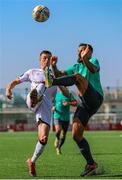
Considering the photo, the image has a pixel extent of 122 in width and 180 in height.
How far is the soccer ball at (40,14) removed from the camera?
12.4 meters

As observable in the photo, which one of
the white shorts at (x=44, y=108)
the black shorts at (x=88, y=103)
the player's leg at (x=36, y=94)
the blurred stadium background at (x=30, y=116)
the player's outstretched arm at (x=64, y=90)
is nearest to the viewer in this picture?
the black shorts at (x=88, y=103)

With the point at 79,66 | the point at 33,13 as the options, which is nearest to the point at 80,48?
the point at 79,66

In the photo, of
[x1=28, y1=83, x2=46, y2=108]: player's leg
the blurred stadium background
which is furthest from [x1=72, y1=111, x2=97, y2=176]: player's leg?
the blurred stadium background

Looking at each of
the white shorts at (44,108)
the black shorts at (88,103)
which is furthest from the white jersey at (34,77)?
the black shorts at (88,103)

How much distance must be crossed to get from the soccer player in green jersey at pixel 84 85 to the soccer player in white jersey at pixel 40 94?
385 mm

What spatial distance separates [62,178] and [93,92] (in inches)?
60.6

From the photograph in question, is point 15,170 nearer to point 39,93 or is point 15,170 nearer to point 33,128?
point 39,93

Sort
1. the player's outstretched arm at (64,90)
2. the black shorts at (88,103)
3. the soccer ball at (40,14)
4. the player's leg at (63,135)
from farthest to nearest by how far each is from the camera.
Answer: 1. the player's leg at (63,135)
2. the soccer ball at (40,14)
3. the player's outstretched arm at (64,90)
4. the black shorts at (88,103)

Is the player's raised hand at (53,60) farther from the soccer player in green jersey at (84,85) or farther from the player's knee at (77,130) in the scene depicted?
the player's knee at (77,130)

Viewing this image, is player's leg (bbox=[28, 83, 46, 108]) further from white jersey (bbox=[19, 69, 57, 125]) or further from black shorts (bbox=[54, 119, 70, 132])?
black shorts (bbox=[54, 119, 70, 132])

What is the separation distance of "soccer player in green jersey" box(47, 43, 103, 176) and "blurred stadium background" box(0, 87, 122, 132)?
3992 centimetres

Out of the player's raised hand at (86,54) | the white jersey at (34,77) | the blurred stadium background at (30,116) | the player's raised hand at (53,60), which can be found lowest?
the blurred stadium background at (30,116)

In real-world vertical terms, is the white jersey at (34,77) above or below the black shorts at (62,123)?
above

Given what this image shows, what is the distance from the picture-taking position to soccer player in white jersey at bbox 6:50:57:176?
11.0m
